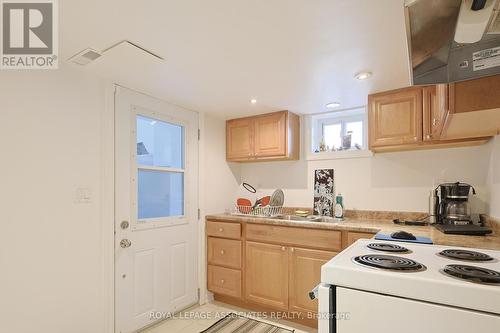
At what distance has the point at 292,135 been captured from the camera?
3041 millimetres

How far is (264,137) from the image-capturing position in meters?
3.09

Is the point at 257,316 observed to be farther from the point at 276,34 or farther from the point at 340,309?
the point at 276,34

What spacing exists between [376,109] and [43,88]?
103 inches

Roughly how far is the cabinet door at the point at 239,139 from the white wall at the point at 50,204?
1.55 meters

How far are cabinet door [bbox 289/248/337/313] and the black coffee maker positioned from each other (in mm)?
938

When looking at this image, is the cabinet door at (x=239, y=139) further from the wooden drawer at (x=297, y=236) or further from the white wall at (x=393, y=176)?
the wooden drawer at (x=297, y=236)

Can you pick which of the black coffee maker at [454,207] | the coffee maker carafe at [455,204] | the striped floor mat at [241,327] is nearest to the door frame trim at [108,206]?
the striped floor mat at [241,327]

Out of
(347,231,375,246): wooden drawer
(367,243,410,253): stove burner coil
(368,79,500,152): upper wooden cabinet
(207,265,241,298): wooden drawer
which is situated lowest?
(207,265,241,298): wooden drawer

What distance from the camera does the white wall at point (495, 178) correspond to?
1.88m

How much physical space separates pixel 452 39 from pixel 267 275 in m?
2.32

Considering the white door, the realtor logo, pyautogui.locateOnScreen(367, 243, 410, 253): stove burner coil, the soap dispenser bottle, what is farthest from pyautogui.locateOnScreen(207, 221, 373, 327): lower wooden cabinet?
the realtor logo

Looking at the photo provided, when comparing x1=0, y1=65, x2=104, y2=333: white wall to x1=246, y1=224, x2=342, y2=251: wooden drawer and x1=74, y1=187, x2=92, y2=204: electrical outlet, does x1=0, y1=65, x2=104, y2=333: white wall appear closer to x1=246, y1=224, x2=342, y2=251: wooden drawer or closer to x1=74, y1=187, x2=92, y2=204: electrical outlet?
x1=74, y1=187, x2=92, y2=204: electrical outlet

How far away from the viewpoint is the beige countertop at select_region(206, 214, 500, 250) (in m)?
1.48

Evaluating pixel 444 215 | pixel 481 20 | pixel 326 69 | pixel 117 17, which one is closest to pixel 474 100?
pixel 481 20
